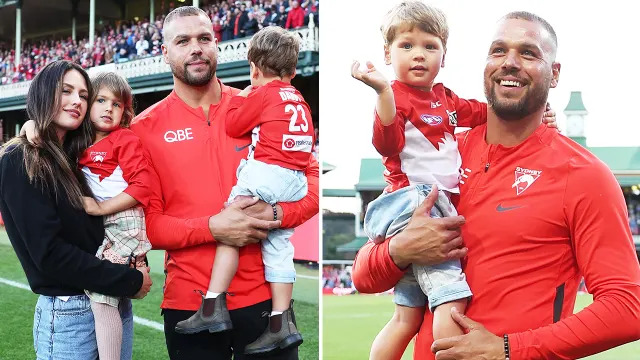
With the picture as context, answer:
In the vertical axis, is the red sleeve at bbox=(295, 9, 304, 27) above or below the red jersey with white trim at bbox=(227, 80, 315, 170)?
above

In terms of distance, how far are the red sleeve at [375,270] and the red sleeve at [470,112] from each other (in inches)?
16.0

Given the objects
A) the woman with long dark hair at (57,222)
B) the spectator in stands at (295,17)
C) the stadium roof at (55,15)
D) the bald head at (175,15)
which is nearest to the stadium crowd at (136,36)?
the spectator in stands at (295,17)

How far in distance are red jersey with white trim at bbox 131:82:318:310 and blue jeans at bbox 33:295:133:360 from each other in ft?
0.81

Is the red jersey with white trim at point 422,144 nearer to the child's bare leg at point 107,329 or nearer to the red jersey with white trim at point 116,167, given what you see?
the red jersey with white trim at point 116,167

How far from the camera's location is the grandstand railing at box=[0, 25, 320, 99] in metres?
7.21

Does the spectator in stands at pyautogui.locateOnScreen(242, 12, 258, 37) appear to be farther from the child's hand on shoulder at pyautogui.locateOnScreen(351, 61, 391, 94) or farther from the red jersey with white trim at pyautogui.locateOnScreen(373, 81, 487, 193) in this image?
the child's hand on shoulder at pyautogui.locateOnScreen(351, 61, 391, 94)

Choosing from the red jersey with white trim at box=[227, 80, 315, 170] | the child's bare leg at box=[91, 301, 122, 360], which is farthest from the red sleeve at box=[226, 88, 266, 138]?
the child's bare leg at box=[91, 301, 122, 360]

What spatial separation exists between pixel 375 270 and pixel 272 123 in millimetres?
574

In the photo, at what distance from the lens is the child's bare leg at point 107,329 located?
6.18 ft

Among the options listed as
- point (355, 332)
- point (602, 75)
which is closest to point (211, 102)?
point (602, 75)

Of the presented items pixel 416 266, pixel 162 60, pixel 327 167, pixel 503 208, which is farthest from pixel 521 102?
pixel 162 60

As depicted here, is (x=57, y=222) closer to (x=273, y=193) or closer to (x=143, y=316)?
(x=273, y=193)

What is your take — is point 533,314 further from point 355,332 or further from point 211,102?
point 355,332

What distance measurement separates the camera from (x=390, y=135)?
165cm
